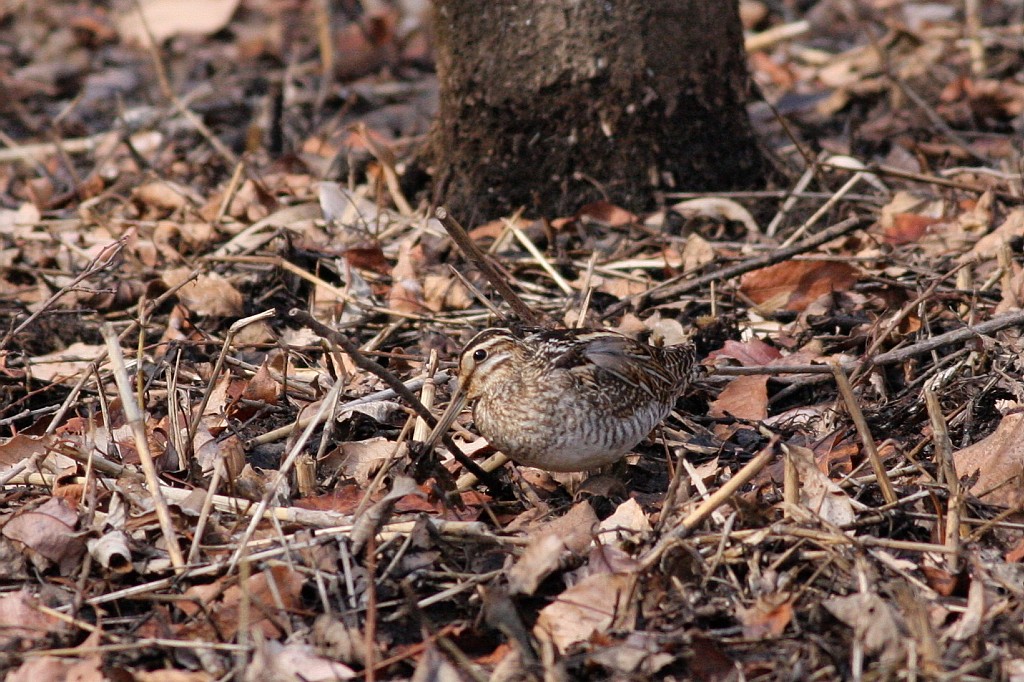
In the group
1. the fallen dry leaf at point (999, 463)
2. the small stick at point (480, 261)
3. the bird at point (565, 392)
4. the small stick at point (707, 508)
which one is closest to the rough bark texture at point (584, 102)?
the small stick at point (480, 261)

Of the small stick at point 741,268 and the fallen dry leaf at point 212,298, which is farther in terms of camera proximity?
the fallen dry leaf at point 212,298

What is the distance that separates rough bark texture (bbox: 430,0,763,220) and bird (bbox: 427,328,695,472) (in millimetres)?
1598

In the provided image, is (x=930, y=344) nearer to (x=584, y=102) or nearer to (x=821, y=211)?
(x=821, y=211)

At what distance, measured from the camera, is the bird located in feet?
13.0

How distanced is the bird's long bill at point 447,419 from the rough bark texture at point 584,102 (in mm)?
1894

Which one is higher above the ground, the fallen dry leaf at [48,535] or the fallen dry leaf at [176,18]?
the fallen dry leaf at [176,18]

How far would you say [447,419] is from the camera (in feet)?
13.0

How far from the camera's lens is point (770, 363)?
4.62 metres

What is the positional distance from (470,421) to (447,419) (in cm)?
63

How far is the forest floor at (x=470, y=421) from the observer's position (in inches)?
125

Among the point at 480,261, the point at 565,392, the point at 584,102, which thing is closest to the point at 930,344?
the point at 565,392

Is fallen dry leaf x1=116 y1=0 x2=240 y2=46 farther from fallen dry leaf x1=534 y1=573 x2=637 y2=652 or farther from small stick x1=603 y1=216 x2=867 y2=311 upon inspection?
fallen dry leaf x1=534 y1=573 x2=637 y2=652

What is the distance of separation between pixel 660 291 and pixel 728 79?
4.42 feet

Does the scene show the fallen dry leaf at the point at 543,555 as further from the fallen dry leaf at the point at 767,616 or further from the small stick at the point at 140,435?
the small stick at the point at 140,435
